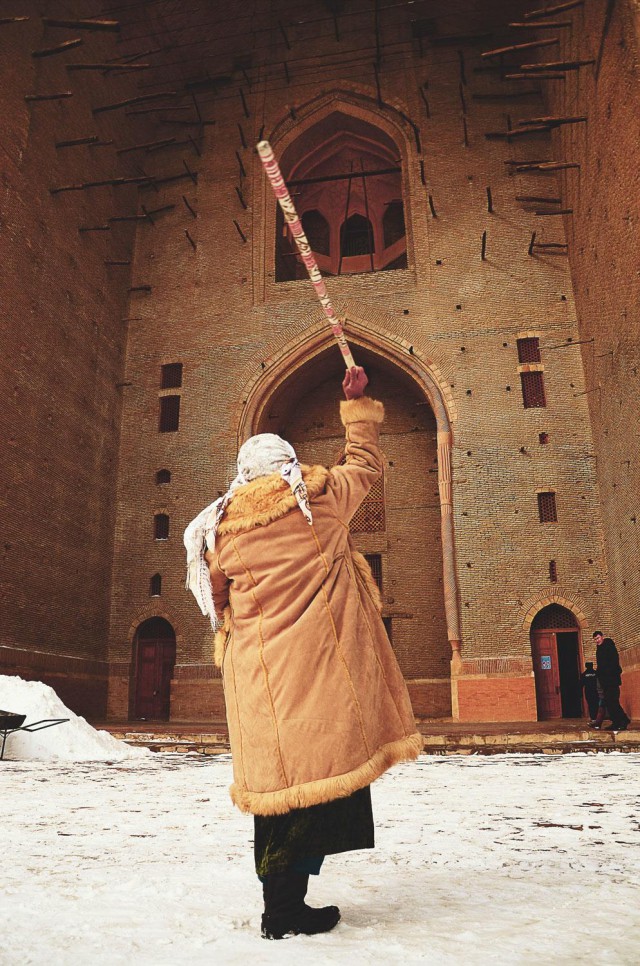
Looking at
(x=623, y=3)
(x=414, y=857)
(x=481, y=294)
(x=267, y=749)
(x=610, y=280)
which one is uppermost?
(x=623, y=3)

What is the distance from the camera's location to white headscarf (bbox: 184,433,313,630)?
2641 millimetres

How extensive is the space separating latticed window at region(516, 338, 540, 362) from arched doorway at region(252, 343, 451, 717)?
2.73 metres

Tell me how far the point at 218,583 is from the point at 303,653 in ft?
1.56

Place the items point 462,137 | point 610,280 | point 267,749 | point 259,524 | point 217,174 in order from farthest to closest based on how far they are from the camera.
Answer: point 217,174, point 462,137, point 610,280, point 259,524, point 267,749

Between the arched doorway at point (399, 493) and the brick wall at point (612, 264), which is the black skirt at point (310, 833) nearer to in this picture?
the brick wall at point (612, 264)

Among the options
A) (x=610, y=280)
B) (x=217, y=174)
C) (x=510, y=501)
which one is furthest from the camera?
(x=217, y=174)

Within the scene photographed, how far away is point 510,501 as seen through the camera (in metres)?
17.2

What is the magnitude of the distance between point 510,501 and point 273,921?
15.8 m

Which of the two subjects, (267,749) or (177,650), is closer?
(267,749)

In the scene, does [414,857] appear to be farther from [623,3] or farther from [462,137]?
[462,137]

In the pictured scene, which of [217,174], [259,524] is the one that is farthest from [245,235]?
[259,524]

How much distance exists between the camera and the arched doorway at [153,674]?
61.4 ft

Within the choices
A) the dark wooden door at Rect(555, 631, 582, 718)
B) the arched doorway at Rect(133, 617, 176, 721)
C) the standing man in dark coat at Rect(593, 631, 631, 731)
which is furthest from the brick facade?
the standing man in dark coat at Rect(593, 631, 631, 731)

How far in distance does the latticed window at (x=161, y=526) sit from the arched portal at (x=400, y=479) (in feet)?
10.3
